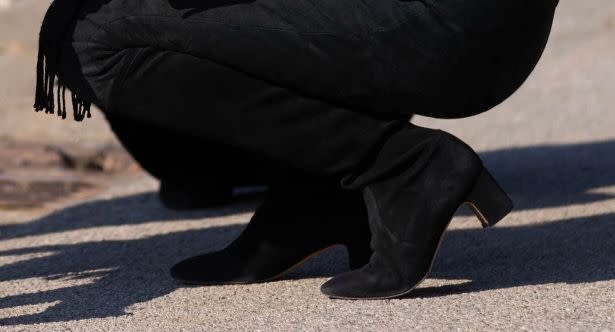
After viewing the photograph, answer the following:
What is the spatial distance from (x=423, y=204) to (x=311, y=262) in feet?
2.03

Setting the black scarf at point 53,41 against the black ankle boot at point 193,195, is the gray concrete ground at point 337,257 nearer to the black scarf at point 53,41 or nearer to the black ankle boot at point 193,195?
the black ankle boot at point 193,195

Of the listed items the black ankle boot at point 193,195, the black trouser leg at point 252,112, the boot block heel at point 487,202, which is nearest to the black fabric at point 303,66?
the black trouser leg at point 252,112

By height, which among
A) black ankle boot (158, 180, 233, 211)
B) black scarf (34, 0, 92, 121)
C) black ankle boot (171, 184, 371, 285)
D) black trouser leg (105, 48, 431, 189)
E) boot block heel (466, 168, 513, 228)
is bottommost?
black ankle boot (158, 180, 233, 211)

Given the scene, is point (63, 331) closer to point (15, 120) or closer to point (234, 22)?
point (234, 22)

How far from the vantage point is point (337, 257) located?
10.2 feet

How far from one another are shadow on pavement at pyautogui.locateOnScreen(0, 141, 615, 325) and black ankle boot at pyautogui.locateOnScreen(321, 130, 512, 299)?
0.15 m

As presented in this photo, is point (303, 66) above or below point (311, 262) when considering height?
above

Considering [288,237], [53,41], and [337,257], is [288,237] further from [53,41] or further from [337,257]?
[53,41]

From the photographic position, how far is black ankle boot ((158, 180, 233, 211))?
402 cm

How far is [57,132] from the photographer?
5926 millimetres

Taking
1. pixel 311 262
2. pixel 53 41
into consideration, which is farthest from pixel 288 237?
pixel 53 41

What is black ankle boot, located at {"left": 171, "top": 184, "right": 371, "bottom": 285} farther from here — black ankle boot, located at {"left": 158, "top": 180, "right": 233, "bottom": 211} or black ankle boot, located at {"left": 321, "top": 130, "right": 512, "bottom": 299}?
black ankle boot, located at {"left": 158, "top": 180, "right": 233, "bottom": 211}

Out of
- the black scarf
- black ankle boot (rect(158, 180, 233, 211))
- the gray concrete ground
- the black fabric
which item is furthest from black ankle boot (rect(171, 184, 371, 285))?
black ankle boot (rect(158, 180, 233, 211))

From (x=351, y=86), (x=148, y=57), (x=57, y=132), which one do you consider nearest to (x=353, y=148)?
(x=351, y=86)
